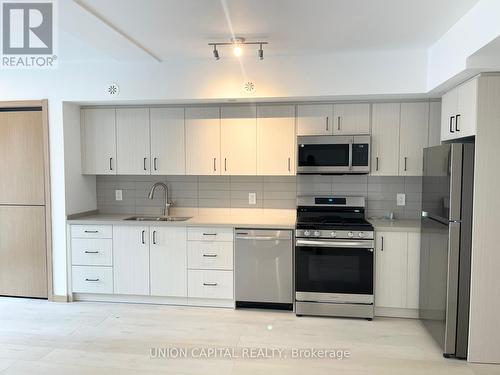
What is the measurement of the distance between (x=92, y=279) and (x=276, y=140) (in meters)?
2.44

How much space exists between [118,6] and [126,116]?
1.68 metres

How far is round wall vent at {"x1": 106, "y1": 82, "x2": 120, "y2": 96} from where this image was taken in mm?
3578

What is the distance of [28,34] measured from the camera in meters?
2.72

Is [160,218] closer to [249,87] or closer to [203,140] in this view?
[203,140]

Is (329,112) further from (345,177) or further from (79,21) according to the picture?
(79,21)

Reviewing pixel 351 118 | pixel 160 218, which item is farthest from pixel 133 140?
pixel 351 118

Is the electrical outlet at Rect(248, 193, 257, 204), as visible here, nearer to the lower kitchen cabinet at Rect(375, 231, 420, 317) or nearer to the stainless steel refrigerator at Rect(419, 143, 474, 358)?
the lower kitchen cabinet at Rect(375, 231, 420, 317)

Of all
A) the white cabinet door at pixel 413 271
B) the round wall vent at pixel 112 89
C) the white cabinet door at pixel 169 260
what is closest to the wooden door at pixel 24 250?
the white cabinet door at pixel 169 260

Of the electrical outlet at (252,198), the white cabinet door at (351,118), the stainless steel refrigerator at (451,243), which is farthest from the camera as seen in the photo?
the electrical outlet at (252,198)

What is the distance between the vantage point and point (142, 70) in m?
3.55

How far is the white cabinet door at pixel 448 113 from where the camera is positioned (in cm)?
289

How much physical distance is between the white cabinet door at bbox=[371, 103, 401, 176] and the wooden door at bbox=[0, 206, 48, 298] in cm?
352

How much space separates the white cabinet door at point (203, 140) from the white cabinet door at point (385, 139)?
1604 mm

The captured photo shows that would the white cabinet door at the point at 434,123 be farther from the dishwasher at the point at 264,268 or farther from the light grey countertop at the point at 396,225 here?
the dishwasher at the point at 264,268
